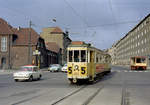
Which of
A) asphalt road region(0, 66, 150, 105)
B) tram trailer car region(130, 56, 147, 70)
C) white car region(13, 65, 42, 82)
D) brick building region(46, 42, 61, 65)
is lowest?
asphalt road region(0, 66, 150, 105)

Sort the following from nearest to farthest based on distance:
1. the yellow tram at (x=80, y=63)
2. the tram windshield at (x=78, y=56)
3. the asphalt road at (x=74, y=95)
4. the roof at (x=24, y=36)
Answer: the asphalt road at (x=74, y=95)
the yellow tram at (x=80, y=63)
the tram windshield at (x=78, y=56)
the roof at (x=24, y=36)

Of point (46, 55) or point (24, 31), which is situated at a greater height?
point (24, 31)

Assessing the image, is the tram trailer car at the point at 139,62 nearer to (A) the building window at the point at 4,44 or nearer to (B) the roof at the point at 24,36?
(B) the roof at the point at 24,36

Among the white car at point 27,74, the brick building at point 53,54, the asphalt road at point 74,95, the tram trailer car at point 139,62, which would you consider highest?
the brick building at point 53,54

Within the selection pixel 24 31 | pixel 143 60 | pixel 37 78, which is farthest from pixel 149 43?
pixel 37 78

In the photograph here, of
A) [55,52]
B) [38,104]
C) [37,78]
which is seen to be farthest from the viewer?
[55,52]

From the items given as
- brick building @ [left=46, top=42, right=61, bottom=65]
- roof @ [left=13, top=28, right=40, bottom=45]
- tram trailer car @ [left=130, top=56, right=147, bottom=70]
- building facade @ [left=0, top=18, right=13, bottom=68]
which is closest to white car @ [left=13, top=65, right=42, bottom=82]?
tram trailer car @ [left=130, top=56, right=147, bottom=70]

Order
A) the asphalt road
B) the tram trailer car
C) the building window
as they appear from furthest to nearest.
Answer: the building window → the tram trailer car → the asphalt road

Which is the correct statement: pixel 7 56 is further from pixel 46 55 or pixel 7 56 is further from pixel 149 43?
pixel 149 43

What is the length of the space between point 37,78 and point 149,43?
174ft

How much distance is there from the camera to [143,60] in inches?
1875

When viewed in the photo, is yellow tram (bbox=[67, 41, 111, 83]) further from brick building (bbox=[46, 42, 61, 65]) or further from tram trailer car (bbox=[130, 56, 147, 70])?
brick building (bbox=[46, 42, 61, 65])

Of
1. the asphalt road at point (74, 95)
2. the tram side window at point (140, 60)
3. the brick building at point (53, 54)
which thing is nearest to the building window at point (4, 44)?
the brick building at point (53, 54)

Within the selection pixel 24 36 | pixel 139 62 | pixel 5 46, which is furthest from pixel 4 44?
pixel 139 62
